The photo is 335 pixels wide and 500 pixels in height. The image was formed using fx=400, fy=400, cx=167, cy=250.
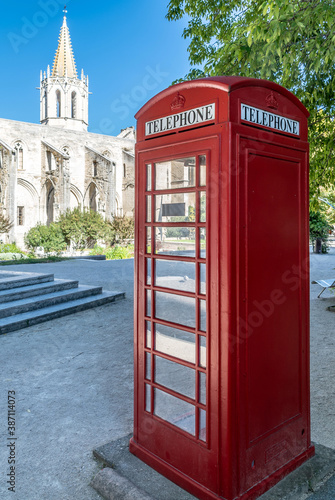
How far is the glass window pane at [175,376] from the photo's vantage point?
2324 millimetres

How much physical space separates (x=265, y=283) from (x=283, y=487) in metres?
1.22

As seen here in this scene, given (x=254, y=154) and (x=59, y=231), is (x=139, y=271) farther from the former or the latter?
(x=59, y=231)

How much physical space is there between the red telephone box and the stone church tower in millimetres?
57374

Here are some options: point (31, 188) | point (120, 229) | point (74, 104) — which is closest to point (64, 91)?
point (74, 104)

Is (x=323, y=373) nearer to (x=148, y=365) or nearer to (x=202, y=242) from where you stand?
(x=148, y=365)

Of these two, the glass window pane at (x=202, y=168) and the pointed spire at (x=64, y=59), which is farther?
the pointed spire at (x=64, y=59)

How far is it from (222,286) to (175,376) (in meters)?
0.70

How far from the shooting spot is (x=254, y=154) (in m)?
2.16

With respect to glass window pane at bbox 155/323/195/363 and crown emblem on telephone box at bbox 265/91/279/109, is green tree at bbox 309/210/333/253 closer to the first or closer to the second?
crown emblem on telephone box at bbox 265/91/279/109

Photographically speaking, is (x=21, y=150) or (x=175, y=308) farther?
(x=21, y=150)

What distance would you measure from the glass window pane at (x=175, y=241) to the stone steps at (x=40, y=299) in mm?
4639

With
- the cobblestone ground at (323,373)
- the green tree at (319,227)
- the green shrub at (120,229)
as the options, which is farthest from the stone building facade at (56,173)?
the cobblestone ground at (323,373)

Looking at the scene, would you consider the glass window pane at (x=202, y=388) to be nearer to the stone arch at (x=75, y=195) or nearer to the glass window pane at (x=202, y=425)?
the glass window pane at (x=202, y=425)

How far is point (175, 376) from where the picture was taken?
240 centimetres
